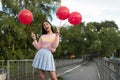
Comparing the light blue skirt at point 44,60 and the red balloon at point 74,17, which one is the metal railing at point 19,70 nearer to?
the red balloon at point 74,17

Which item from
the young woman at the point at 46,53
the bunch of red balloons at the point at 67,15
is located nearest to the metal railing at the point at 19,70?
the bunch of red balloons at the point at 67,15

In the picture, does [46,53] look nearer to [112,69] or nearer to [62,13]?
[62,13]

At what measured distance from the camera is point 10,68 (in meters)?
20.0

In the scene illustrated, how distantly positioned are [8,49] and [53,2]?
875cm

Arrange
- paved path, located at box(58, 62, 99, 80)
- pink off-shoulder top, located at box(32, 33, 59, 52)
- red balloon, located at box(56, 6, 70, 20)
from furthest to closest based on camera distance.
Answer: paved path, located at box(58, 62, 99, 80) → red balloon, located at box(56, 6, 70, 20) → pink off-shoulder top, located at box(32, 33, 59, 52)

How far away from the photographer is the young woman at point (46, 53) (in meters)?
7.77

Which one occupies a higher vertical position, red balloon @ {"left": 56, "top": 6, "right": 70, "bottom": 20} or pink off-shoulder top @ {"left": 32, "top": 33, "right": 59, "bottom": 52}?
red balloon @ {"left": 56, "top": 6, "right": 70, "bottom": 20}

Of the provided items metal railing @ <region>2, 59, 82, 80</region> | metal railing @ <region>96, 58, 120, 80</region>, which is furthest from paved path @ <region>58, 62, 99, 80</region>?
metal railing @ <region>96, 58, 120, 80</region>

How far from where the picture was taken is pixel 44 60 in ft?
25.6

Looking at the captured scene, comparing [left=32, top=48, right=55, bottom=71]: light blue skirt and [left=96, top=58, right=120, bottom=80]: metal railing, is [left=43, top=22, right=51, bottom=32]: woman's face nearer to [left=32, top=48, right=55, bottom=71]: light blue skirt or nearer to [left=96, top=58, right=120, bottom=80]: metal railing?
[left=32, top=48, right=55, bottom=71]: light blue skirt

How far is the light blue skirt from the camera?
7762 millimetres

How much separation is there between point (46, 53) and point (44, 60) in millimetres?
156

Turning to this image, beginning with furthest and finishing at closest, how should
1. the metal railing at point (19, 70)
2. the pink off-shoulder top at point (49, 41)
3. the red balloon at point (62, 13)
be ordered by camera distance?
the metal railing at point (19, 70), the red balloon at point (62, 13), the pink off-shoulder top at point (49, 41)

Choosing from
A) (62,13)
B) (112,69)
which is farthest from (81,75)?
(62,13)
